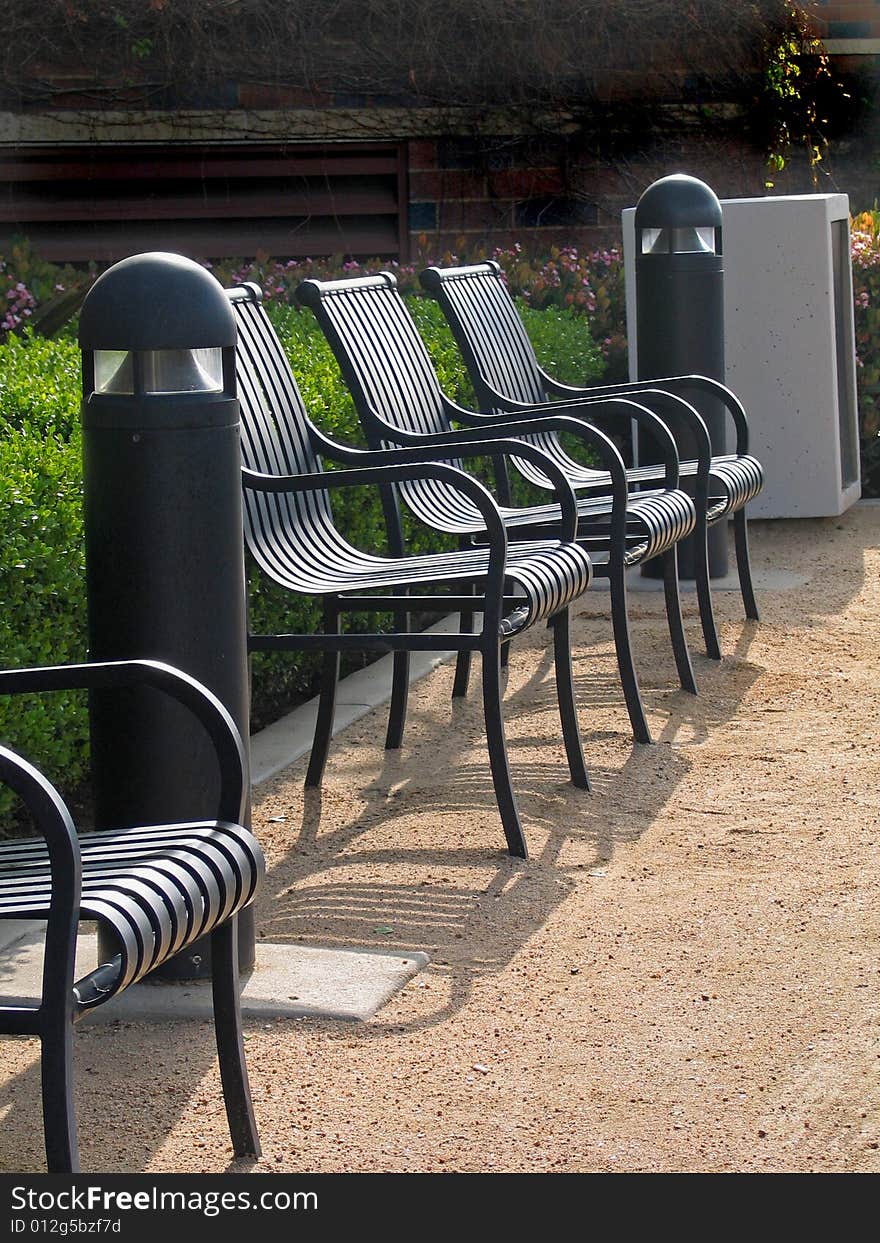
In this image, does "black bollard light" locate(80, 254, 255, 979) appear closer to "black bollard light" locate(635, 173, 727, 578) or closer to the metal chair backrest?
the metal chair backrest

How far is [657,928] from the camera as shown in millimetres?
3945

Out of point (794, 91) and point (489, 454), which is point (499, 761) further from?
point (794, 91)

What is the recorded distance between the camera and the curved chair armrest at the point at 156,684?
9.29ft

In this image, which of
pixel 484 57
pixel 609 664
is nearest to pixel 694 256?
pixel 609 664

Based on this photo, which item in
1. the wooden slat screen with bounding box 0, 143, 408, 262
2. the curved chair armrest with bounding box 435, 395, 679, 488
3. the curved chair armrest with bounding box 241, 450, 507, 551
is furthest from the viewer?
the wooden slat screen with bounding box 0, 143, 408, 262

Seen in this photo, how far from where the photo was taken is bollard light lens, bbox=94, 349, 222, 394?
3.25 meters

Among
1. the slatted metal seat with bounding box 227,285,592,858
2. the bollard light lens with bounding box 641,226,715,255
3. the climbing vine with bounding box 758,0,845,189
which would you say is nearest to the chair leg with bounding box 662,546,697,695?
the slatted metal seat with bounding box 227,285,592,858

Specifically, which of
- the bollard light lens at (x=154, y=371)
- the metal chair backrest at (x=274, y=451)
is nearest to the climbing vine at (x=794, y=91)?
the metal chair backrest at (x=274, y=451)

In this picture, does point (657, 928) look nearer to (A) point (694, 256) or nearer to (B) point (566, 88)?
(A) point (694, 256)

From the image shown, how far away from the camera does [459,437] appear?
17.7 ft

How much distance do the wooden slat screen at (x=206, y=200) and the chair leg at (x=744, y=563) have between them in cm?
678

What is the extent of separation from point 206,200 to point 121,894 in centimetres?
1131

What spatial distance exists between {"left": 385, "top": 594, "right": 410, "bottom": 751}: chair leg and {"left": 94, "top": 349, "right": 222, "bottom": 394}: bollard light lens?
6.95 ft

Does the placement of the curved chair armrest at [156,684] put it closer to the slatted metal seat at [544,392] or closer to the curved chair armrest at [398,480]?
the curved chair armrest at [398,480]
